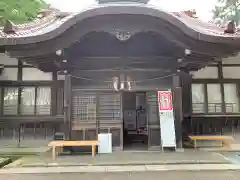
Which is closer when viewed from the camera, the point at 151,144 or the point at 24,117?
the point at 151,144

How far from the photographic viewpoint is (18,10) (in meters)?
11.7

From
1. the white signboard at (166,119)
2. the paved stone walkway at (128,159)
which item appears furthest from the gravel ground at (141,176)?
the white signboard at (166,119)

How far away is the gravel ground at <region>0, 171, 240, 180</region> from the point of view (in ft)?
20.1

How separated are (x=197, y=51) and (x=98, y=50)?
3.35 metres

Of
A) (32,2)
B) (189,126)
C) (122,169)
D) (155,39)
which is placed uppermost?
(32,2)

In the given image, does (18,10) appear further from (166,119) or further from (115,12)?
(166,119)

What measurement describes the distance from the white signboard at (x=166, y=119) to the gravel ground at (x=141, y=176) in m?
2.73

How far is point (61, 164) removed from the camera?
7.43 metres

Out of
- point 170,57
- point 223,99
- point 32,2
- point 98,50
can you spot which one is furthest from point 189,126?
point 32,2

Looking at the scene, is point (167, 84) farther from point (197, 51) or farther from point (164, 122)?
point (197, 51)

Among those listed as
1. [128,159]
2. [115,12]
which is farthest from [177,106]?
[115,12]

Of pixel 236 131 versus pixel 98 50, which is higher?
pixel 98 50

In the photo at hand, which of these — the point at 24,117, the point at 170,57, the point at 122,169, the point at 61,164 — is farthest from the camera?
the point at 24,117

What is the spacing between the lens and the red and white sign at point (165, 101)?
9430 millimetres
